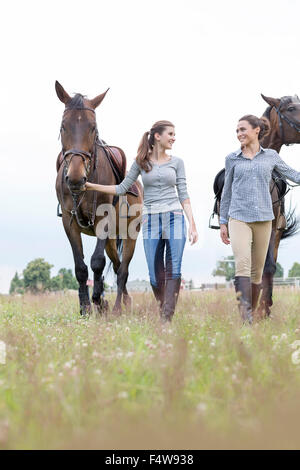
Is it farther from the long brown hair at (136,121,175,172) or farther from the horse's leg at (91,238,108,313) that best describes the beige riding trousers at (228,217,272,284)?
the horse's leg at (91,238,108,313)

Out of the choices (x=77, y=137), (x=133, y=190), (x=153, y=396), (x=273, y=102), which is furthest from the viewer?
(x=133, y=190)

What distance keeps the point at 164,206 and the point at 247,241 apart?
111 centimetres

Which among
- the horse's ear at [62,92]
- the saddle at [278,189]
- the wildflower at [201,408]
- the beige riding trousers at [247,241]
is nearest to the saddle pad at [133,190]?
the saddle at [278,189]

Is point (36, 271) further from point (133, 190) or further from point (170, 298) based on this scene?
point (170, 298)

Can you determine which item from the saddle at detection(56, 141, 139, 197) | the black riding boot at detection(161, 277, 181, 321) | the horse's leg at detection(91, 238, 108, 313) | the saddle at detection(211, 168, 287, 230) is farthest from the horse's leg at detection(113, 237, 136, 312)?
the black riding boot at detection(161, 277, 181, 321)

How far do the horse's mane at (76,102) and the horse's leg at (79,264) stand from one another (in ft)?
6.01

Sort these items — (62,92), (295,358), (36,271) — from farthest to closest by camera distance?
(36,271), (62,92), (295,358)

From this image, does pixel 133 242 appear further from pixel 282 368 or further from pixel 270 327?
pixel 282 368

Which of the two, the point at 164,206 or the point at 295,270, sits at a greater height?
the point at 295,270

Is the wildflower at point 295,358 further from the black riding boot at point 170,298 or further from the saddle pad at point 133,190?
the saddle pad at point 133,190

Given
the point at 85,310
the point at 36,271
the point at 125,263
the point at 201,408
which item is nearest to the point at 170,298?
the point at 85,310

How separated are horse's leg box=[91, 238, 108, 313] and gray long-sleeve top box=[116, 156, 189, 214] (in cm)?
160

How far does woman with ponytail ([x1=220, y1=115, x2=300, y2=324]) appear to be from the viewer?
6.91 metres

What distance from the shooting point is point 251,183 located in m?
6.94
